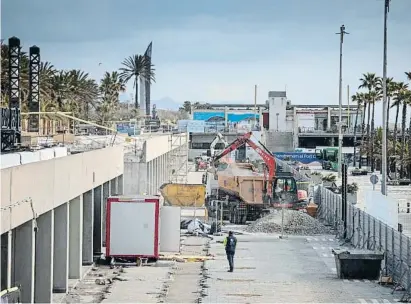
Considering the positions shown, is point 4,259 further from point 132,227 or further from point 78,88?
point 78,88

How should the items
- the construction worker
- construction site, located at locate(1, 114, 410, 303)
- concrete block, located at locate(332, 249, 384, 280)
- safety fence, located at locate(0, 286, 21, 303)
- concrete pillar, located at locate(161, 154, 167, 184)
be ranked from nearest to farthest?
safety fence, located at locate(0, 286, 21, 303)
construction site, located at locate(1, 114, 410, 303)
concrete block, located at locate(332, 249, 384, 280)
the construction worker
concrete pillar, located at locate(161, 154, 167, 184)

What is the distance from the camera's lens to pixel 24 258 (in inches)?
706

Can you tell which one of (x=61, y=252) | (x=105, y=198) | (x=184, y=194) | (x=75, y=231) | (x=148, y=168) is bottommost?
(x=61, y=252)

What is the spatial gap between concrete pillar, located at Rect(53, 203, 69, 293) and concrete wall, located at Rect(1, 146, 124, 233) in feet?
2.08

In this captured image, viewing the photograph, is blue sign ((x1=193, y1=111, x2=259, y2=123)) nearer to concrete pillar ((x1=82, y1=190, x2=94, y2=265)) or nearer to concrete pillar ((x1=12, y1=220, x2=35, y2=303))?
concrete pillar ((x1=82, y1=190, x2=94, y2=265))

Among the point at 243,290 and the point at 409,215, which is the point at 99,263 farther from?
the point at 409,215

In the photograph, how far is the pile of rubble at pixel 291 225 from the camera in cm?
3878

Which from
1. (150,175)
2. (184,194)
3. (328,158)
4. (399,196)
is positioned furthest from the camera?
(328,158)

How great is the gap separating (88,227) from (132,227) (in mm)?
1337

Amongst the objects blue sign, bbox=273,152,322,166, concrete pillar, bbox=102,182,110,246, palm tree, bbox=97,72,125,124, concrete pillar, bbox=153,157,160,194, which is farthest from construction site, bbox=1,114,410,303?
blue sign, bbox=273,152,322,166

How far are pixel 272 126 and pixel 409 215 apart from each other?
102263 millimetres

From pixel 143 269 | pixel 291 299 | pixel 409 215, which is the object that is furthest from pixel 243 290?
pixel 409 215

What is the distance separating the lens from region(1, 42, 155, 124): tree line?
53.5 m

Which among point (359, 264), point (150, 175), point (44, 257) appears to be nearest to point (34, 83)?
point (150, 175)
